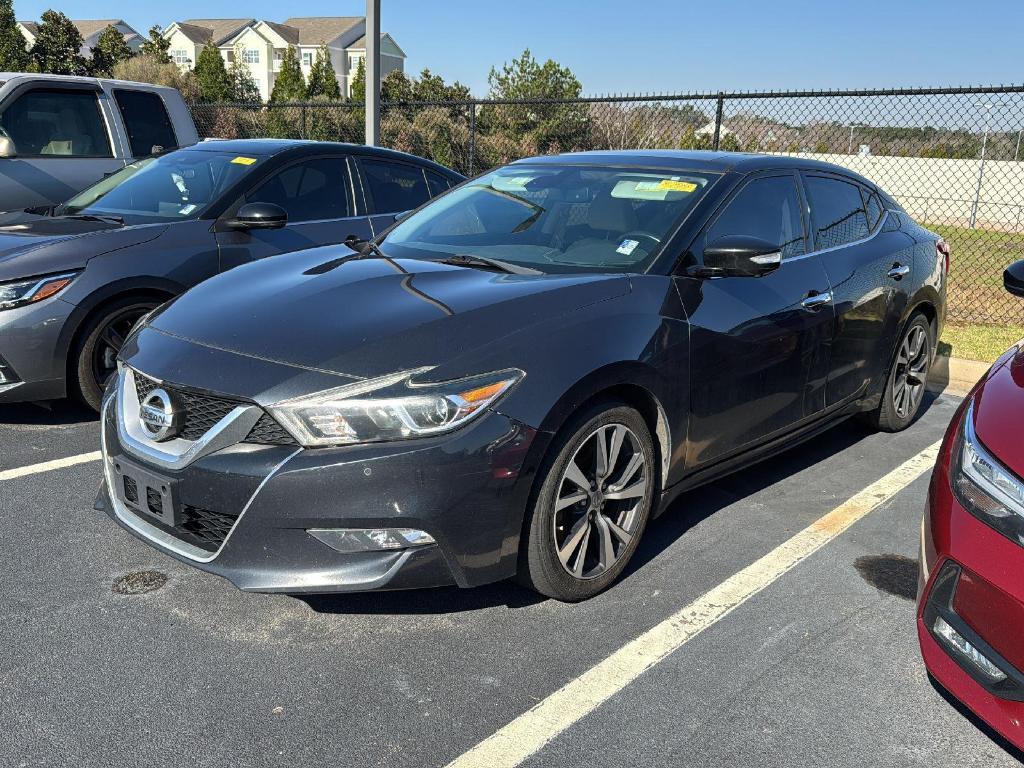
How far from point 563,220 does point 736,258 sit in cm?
80

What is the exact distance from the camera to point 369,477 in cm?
262

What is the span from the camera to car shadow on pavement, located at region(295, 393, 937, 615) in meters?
3.21

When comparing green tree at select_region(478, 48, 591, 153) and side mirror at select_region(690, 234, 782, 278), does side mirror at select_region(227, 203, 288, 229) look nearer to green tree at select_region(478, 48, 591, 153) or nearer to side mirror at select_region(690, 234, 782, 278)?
side mirror at select_region(690, 234, 782, 278)

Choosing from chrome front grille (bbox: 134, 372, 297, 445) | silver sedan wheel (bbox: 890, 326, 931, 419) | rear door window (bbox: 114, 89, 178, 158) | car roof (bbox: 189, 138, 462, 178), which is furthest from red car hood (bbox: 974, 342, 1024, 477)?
rear door window (bbox: 114, 89, 178, 158)

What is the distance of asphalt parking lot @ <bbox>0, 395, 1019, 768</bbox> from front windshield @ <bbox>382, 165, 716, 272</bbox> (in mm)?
1239

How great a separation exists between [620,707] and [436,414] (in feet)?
3.31

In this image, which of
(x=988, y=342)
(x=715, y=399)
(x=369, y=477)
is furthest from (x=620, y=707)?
(x=988, y=342)

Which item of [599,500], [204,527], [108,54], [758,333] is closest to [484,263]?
[599,500]

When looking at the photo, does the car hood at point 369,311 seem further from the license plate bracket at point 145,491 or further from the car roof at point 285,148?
the car roof at point 285,148

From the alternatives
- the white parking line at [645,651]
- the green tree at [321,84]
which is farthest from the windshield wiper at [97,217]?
the green tree at [321,84]

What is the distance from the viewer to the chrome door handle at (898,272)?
484 cm

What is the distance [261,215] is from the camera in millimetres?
5195

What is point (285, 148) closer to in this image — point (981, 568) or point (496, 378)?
point (496, 378)

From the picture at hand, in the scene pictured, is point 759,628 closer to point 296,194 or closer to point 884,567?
point 884,567
